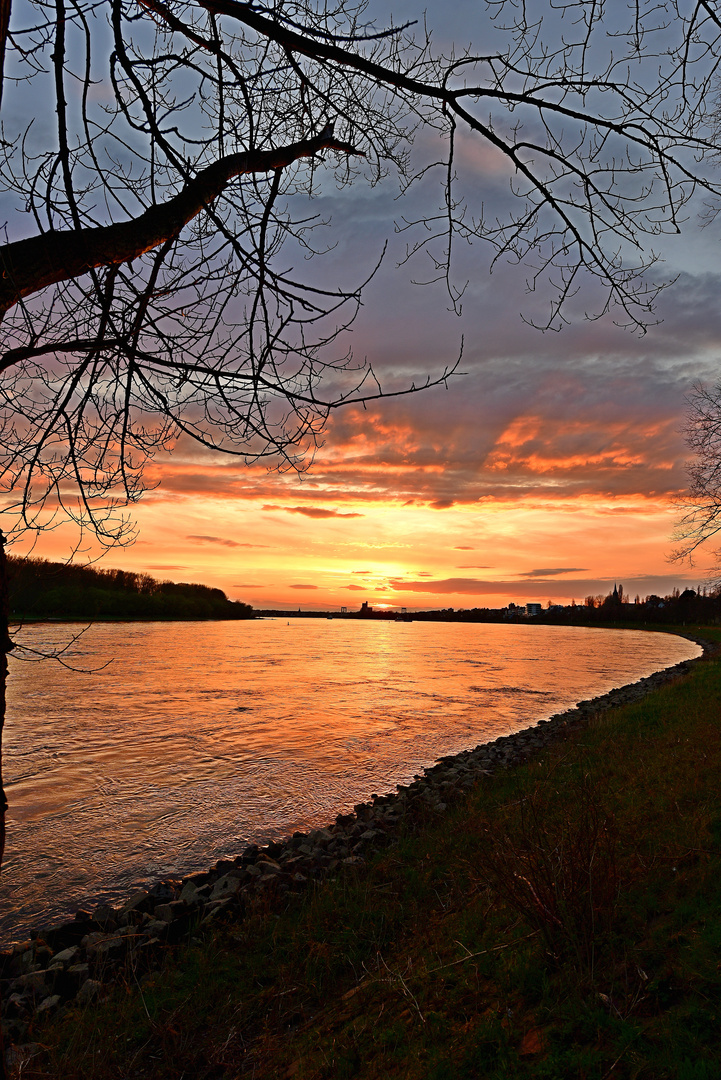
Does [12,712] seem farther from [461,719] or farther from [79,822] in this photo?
[461,719]

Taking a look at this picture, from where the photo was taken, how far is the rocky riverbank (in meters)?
4.90

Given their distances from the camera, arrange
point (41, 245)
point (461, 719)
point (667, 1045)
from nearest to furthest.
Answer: point (41, 245) < point (667, 1045) < point (461, 719)

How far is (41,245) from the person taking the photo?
234 centimetres

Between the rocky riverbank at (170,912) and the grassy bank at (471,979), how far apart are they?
33 cm

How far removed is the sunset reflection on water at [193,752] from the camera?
8.40 meters

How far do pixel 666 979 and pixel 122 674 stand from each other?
2989 centimetres

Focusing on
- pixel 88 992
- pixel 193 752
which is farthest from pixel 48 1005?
pixel 193 752

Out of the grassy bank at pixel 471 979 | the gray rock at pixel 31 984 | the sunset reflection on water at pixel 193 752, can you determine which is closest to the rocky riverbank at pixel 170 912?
the gray rock at pixel 31 984

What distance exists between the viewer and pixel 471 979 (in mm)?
3859

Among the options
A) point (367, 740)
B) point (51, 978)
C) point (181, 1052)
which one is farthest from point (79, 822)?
point (367, 740)

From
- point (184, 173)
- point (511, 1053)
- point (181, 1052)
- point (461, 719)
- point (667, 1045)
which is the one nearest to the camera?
point (184, 173)

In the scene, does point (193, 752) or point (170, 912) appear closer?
point (170, 912)

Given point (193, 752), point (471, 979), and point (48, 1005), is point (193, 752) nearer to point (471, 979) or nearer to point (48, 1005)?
point (48, 1005)

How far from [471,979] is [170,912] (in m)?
3.70
